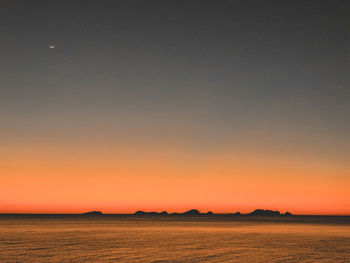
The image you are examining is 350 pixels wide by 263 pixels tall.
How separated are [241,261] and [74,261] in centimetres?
820

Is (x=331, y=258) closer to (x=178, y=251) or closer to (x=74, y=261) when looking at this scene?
(x=178, y=251)

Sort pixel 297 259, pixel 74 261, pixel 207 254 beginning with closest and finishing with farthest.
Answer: pixel 74 261 < pixel 297 259 < pixel 207 254

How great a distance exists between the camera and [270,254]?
20875mm

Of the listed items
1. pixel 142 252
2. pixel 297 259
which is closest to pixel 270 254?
pixel 297 259

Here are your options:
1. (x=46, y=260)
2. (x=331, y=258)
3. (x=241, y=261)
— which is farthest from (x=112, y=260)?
(x=331, y=258)

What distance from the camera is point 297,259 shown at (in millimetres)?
19047

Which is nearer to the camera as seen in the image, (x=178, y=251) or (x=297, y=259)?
(x=297, y=259)

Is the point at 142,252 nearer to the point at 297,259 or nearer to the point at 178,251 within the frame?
the point at 178,251

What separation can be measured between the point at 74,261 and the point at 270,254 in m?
10.8

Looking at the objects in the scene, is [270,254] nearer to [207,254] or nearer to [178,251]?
[207,254]

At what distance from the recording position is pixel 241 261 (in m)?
18.3

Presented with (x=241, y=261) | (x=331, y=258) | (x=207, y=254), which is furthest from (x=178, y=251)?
(x=331, y=258)

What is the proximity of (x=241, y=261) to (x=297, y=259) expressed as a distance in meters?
3.13

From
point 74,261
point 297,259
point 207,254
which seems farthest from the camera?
point 207,254
